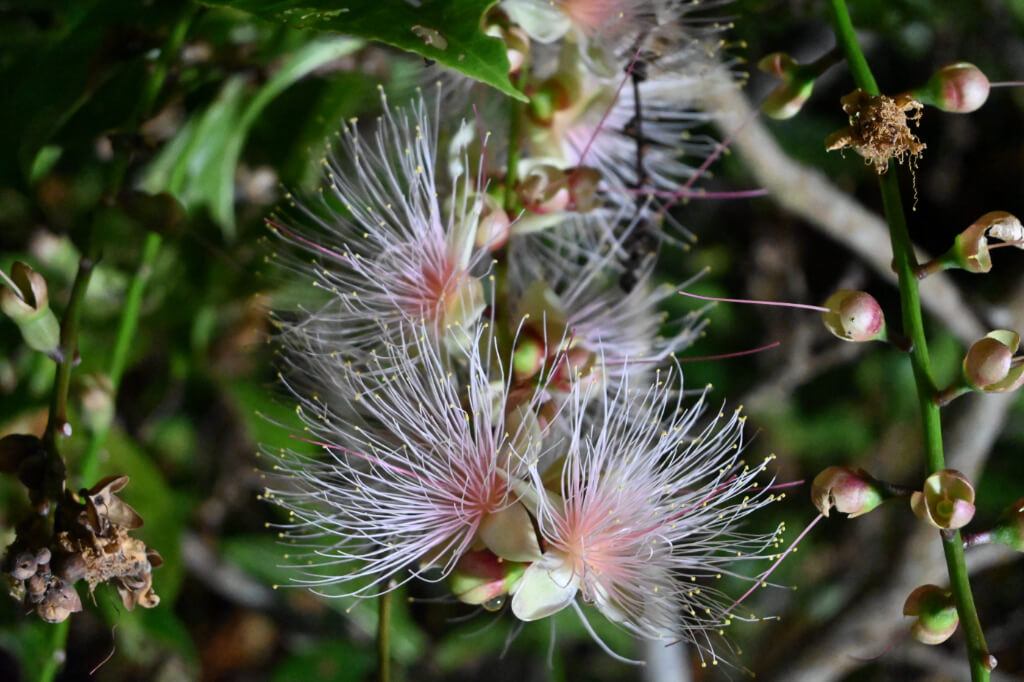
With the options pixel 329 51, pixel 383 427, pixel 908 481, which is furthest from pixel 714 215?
pixel 383 427

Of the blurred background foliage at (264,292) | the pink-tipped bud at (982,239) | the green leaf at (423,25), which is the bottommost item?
the blurred background foliage at (264,292)

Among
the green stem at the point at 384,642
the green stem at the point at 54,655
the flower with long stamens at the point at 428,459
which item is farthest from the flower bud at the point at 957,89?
the green stem at the point at 54,655

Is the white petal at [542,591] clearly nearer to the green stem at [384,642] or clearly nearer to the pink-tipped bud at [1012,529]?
the green stem at [384,642]

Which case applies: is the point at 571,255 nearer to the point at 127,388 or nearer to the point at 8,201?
the point at 8,201

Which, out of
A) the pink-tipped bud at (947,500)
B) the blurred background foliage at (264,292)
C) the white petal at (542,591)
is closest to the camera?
the pink-tipped bud at (947,500)

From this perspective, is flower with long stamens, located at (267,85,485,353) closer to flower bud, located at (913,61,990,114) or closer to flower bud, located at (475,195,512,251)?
flower bud, located at (475,195,512,251)
